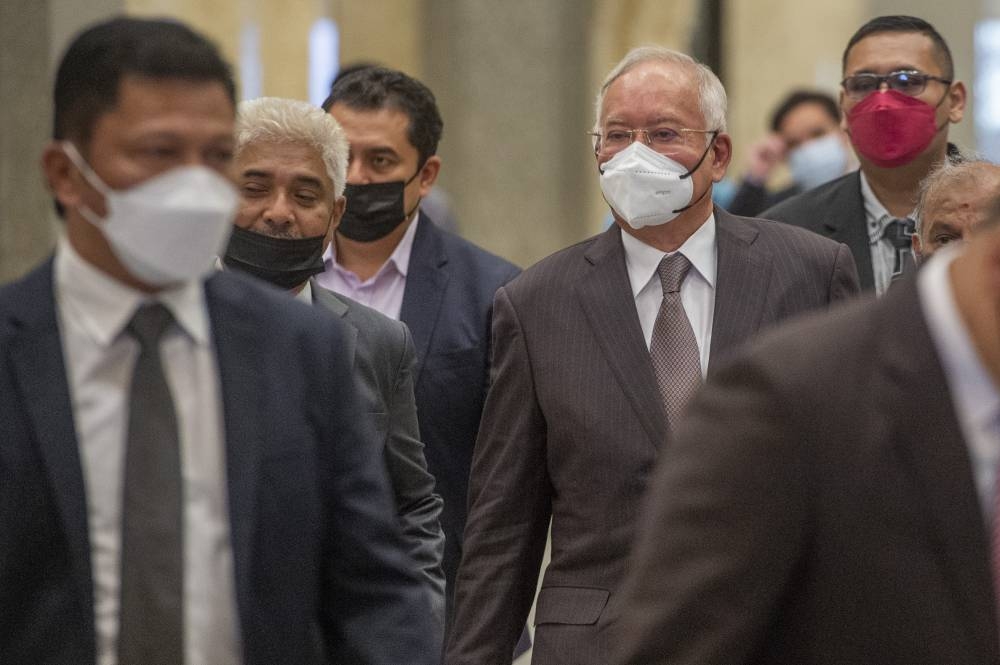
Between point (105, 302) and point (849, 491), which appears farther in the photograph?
point (105, 302)

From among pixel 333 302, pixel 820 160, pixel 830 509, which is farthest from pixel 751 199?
pixel 830 509

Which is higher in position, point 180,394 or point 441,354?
point 180,394

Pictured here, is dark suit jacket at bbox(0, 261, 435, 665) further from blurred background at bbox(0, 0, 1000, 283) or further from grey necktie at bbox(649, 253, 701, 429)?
blurred background at bbox(0, 0, 1000, 283)

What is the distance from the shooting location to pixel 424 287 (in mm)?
5480

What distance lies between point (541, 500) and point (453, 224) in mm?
7872

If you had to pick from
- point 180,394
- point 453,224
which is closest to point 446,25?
point 453,224

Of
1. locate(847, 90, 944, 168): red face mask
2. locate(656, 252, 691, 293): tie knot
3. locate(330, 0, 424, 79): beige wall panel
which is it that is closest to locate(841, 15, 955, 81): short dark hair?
locate(847, 90, 944, 168): red face mask

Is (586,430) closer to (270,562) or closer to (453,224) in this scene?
(270,562)

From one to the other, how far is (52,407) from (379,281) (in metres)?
2.88

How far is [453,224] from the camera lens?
12125 millimetres

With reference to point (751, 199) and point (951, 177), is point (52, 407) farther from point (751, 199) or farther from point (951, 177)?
point (751, 199)

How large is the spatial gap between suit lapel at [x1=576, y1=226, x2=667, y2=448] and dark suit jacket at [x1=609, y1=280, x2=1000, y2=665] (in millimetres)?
1635

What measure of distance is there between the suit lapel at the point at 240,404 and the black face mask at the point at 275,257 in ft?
5.09

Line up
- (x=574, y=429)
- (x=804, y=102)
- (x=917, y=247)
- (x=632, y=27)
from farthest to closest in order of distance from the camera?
(x=632, y=27) < (x=804, y=102) < (x=917, y=247) < (x=574, y=429)
